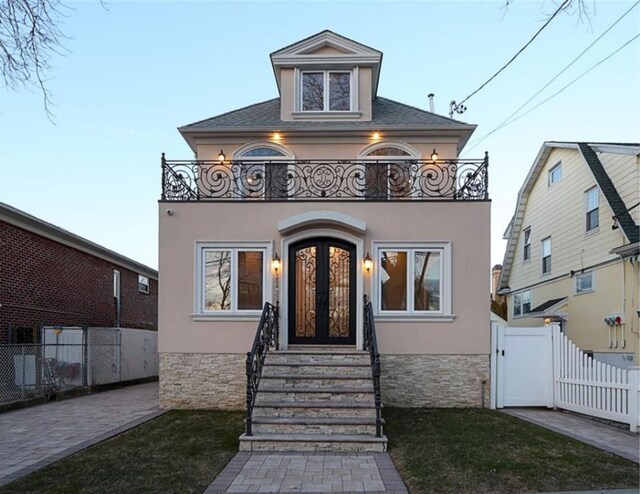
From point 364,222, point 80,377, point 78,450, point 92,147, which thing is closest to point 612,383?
point 364,222

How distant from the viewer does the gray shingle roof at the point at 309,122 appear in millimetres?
11477

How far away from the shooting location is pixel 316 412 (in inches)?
305

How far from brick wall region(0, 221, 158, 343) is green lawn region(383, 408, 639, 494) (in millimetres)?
10226

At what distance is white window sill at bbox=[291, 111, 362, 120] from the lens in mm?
12133

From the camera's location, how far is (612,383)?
8.55 metres

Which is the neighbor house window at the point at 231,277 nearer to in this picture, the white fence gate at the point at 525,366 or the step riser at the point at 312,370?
the step riser at the point at 312,370

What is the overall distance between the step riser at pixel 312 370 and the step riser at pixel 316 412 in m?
0.97

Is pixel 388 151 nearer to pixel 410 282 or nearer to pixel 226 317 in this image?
pixel 410 282

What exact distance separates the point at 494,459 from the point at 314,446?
7.93 feet

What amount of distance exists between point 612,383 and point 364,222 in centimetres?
530

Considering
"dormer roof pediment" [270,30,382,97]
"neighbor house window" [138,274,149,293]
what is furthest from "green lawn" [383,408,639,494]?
"neighbor house window" [138,274,149,293]

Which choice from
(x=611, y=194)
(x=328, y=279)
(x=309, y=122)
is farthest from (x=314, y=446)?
(x=611, y=194)

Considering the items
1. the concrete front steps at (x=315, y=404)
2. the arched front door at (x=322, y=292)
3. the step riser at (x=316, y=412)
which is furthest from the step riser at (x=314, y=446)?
the arched front door at (x=322, y=292)

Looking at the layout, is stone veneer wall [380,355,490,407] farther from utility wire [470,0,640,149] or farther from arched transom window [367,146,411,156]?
utility wire [470,0,640,149]
